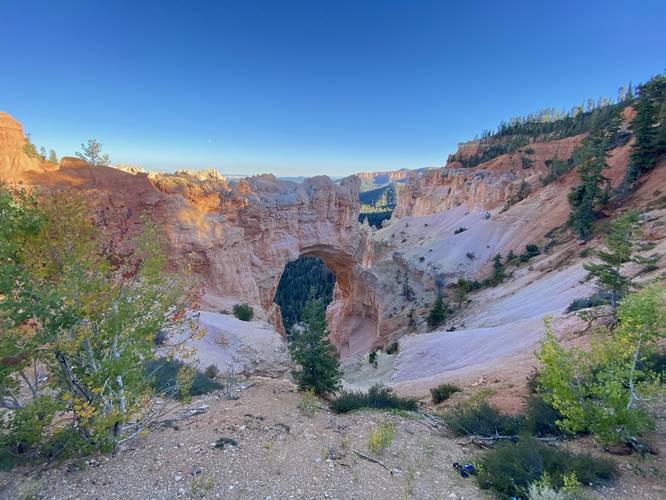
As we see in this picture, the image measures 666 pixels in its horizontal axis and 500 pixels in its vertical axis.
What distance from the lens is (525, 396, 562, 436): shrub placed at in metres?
6.05

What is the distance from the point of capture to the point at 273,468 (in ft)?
16.1

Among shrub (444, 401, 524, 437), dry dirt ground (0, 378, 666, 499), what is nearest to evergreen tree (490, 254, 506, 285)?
shrub (444, 401, 524, 437)

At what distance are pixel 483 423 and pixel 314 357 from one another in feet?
14.3

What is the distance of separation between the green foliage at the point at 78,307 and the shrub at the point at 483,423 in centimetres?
558

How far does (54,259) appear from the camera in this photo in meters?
4.34

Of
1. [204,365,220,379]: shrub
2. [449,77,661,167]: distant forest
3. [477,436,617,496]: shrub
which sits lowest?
[204,365,220,379]: shrub

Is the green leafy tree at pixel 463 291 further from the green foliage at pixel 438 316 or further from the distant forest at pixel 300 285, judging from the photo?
the distant forest at pixel 300 285

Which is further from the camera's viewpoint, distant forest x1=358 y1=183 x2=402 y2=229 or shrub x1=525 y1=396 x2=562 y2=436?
distant forest x1=358 y1=183 x2=402 y2=229

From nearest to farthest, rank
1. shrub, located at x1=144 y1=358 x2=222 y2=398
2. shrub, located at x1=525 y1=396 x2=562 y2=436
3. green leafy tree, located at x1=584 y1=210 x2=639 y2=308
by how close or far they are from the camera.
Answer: shrub, located at x1=525 y1=396 x2=562 y2=436 < shrub, located at x1=144 y1=358 x2=222 y2=398 < green leafy tree, located at x1=584 y1=210 x2=639 y2=308

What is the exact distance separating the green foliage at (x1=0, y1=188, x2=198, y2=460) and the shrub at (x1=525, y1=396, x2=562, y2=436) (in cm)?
623

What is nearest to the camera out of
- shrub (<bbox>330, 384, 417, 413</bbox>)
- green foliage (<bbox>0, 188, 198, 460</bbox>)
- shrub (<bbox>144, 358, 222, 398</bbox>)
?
green foliage (<bbox>0, 188, 198, 460</bbox>)

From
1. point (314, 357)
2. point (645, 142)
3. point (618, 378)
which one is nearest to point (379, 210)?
point (645, 142)

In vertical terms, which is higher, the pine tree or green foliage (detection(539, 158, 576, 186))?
green foliage (detection(539, 158, 576, 186))

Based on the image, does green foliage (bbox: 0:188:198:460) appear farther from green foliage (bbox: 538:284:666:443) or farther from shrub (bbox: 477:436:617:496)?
green foliage (bbox: 538:284:666:443)
